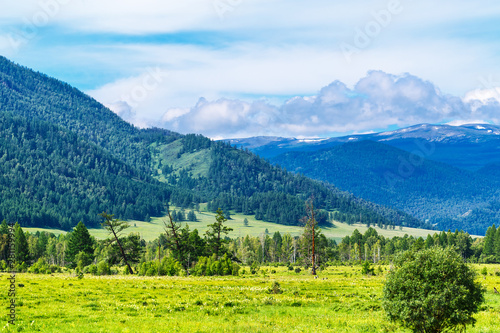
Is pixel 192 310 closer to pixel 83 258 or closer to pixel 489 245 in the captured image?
pixel 83 258

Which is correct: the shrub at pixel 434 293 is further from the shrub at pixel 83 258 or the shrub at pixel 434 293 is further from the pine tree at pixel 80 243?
the pine tree at pixel 80 243

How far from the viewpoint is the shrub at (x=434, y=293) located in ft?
69.4

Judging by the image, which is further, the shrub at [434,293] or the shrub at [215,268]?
the shrub at [215,268]

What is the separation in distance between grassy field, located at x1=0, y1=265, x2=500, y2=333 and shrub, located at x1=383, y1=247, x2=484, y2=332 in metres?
4.36

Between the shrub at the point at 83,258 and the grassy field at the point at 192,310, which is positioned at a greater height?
the grassy field at the point at 192,310

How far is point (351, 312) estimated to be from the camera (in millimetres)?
34188

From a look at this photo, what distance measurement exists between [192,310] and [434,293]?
1814 cm

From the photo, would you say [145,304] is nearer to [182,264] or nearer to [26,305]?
[26,305]

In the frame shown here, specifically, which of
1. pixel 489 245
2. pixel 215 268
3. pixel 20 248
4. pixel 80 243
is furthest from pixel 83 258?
pixel 489 245

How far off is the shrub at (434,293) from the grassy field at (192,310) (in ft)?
14.3

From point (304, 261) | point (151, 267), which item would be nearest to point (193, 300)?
point (151, 267)

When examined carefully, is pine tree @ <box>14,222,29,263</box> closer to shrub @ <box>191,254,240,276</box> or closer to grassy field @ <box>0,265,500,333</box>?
shrub @ <box>191,254,240,276</box>

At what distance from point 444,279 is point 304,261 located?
5786cm

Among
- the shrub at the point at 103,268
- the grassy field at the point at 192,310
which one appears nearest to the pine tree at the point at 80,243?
the shrub at the point at 103,268
